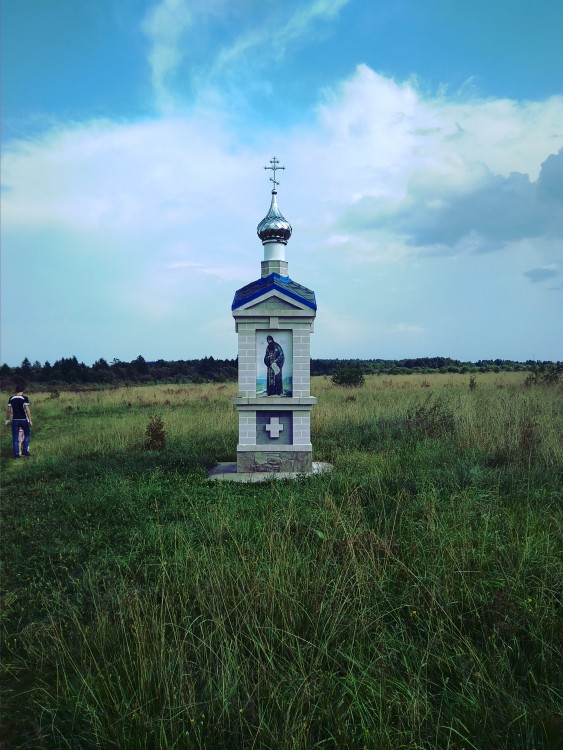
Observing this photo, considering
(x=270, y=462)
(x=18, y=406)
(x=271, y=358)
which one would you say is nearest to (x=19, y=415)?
(x=18, y=406)

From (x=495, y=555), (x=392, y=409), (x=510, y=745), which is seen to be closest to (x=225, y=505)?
(x=495, y=555)

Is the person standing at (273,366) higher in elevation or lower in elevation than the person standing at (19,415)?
higher

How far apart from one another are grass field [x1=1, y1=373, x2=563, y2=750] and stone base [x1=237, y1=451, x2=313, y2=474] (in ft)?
3.55

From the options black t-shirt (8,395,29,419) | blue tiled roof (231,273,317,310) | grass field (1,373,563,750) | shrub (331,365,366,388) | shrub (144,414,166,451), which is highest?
blue tiled roof (231,273,317,310)

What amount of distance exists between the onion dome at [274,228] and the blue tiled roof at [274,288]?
2.21 ft

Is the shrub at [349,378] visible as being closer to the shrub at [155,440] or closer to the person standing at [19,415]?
the shrub at [155,440]

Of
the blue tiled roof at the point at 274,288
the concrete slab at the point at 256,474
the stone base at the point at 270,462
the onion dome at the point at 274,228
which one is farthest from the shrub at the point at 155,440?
the onion dome at the point at 274,228

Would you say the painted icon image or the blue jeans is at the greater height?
the painted icon image

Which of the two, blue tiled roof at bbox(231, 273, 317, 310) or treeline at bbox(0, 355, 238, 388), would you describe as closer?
blue tiled roof at bbox(231, 273, 317, 310)

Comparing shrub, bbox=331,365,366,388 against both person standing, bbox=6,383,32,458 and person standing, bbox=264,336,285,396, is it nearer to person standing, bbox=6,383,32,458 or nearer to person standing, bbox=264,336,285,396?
person standing, bbox=6,383,32,458

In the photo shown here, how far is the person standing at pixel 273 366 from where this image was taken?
850 cm

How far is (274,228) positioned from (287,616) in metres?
6.68

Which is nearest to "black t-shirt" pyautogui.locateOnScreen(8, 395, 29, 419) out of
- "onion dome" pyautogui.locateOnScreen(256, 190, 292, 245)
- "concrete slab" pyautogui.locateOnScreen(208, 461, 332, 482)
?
"concrete slab" pyautogui.locateOnScreen(208, 461, 332, 482)

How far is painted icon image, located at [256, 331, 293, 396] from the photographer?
850 cm
